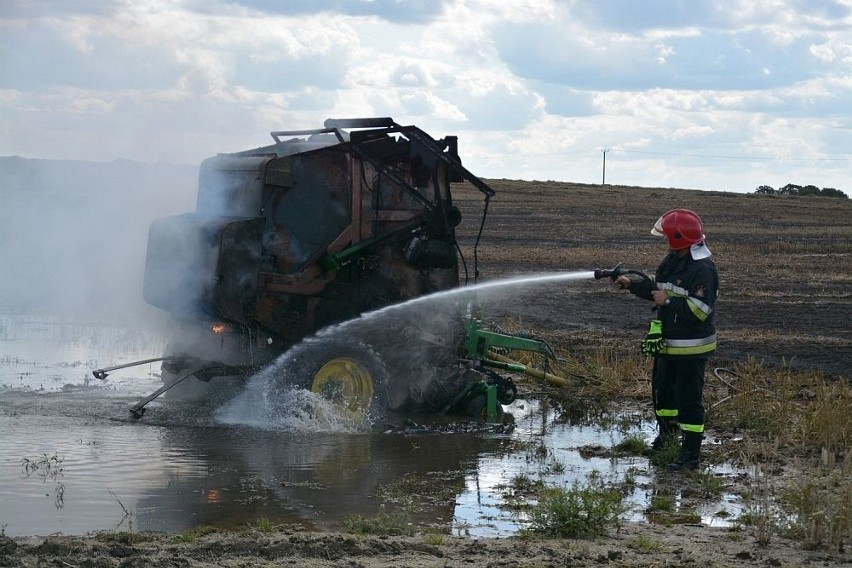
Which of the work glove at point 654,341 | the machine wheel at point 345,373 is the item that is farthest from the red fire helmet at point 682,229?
the machine wheel at point 345,373

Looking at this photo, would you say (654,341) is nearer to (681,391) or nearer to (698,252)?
(681,391)

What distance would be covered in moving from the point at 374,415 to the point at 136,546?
5.37m

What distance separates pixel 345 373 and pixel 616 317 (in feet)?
27.1

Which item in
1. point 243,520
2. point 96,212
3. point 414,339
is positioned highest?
point 96,212

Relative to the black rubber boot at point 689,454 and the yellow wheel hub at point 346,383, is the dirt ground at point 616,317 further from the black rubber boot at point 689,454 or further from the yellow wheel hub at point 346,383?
the yellow wheel hub at point 346,383

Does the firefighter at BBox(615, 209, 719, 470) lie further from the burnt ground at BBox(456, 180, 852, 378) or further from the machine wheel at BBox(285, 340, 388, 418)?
the burnt ground at BBox(456, 180, 852, 378)

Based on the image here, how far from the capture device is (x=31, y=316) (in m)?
18.4

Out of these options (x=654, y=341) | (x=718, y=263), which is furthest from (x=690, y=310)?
(x=718, y=263)

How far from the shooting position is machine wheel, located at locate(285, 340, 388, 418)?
38.3 ft

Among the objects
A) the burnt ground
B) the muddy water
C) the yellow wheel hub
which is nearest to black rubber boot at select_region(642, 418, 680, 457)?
the muddy water

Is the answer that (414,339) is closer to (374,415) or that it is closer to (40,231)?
(374,415)

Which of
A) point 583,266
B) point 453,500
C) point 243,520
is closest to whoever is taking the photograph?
point 243,520

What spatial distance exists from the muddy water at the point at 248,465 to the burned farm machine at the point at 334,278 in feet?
1.64

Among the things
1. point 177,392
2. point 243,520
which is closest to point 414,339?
point 177,392
